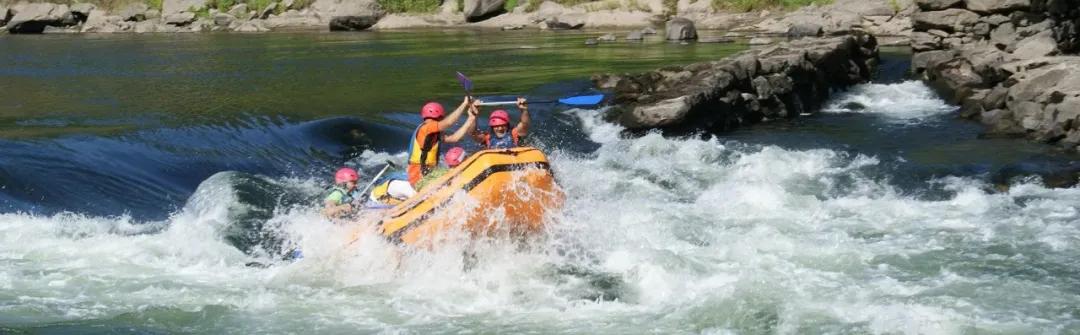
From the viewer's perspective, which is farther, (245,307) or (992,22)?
(992,22)

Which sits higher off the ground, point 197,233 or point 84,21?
point 84,21

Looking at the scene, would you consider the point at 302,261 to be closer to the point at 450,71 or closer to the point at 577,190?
the point at 577,190

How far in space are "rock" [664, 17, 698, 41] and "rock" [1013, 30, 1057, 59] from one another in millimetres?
13502

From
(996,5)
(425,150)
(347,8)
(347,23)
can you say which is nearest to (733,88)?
(996,5)

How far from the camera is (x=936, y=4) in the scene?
81.8ft

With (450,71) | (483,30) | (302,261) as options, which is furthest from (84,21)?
(302,261)

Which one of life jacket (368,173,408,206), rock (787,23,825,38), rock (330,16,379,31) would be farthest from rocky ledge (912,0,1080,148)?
rock (330,16,379,31)

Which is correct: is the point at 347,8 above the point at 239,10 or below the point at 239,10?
below

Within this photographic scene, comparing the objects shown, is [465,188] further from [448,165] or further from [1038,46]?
[1038,46]

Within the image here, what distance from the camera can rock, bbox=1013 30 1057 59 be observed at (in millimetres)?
19188

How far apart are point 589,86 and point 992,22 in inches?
345

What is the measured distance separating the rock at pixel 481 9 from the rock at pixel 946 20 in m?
23.1

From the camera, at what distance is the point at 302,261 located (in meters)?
9.80

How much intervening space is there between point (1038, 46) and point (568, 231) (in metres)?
13.2
